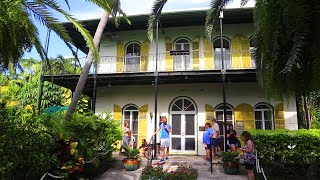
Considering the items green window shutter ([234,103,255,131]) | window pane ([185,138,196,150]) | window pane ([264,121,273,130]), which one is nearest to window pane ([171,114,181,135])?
window pane ([185,138,196,150])

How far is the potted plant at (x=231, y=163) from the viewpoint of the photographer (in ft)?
28.5

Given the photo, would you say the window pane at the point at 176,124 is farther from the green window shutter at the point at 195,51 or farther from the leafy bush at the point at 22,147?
the leafy bush at the point at 22,147

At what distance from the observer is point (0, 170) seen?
4141 millimetres

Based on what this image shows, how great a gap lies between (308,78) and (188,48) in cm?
1318

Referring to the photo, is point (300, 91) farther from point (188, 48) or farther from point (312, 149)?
point (188, 48)

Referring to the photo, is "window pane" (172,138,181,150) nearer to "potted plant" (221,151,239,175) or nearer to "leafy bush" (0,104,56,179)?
"potted plant" (221,151,239,175)

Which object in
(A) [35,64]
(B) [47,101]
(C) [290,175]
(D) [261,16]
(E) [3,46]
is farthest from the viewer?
(A) [35,64]

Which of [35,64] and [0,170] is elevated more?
[35,64]

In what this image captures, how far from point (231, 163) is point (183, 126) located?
17.6 ft

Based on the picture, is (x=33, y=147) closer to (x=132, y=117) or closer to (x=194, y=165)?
(x=194, y=165)

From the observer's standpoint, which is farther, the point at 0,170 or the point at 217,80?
the point at 217,80

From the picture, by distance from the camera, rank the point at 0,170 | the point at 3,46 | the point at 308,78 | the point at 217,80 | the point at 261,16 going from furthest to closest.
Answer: the point at 217,80
the point at 0,170
the point at 3,46
the point at 261,16
the point at 308,78

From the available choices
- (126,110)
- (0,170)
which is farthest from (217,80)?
(0,170)

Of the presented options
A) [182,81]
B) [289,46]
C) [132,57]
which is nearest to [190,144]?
[182,81]
